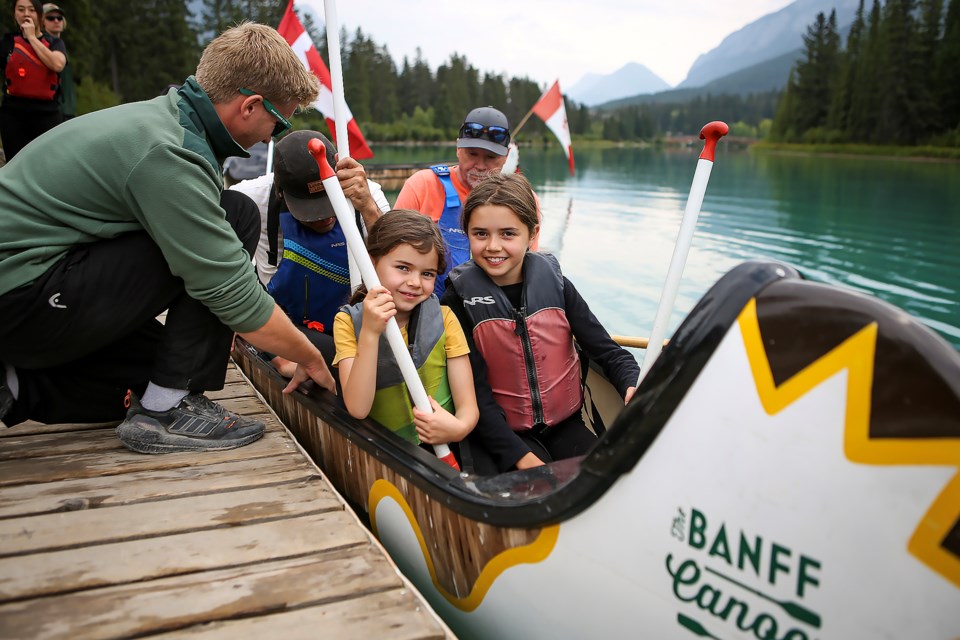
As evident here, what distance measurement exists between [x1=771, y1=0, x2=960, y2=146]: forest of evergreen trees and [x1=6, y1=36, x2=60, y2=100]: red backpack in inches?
2295

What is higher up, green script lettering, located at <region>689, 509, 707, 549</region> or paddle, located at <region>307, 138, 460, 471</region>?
paddle, located at <region>307, 138, 460, 471</region>

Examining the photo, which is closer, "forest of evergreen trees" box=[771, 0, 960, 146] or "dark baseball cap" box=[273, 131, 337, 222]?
"dark baseball cap" box=[273, 131, 337, 222]

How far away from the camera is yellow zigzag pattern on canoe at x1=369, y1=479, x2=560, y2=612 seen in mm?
1784

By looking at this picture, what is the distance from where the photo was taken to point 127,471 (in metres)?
2.52

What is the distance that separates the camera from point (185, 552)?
6.63ft

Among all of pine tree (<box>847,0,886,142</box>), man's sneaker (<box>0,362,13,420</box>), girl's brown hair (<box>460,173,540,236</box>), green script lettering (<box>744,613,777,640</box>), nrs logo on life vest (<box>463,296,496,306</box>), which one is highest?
pine tree (<box>847,0,886,142</box>)

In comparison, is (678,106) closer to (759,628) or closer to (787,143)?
(787,143)

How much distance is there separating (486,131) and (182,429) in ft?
7.95

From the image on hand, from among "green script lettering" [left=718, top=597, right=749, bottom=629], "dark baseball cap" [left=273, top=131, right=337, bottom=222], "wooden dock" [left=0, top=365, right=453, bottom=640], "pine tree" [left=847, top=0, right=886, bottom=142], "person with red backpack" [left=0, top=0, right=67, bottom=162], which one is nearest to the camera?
"green script lettering" [left=718, top=597, right=749, bottom=629]

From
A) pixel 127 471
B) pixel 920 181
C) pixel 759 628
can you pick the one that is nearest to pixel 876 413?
pixel 759 628

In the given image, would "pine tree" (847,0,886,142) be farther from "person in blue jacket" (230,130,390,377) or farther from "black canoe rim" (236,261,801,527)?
"black canoe rim" (236,261,801,527)

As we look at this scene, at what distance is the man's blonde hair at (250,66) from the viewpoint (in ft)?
7.94

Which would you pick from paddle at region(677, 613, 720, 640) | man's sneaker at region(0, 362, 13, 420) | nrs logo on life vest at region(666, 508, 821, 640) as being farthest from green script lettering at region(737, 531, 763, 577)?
man's sneaker at region(0, 362, 13, 420)

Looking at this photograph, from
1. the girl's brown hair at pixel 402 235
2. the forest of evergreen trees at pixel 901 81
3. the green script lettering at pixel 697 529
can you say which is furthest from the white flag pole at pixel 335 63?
the forest of evergreen trees at pixel 901 81
